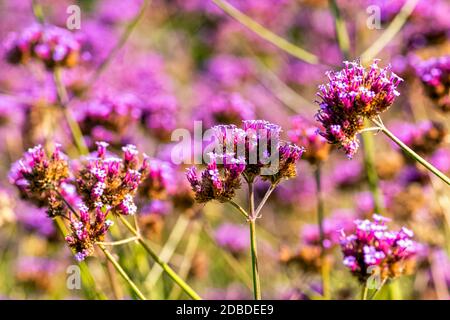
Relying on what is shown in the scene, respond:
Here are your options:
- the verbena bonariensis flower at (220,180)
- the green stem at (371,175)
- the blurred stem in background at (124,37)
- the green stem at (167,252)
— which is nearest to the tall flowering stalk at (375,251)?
the verbena bonariensis flower at (220,180)

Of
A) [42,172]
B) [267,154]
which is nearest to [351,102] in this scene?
[267,154]

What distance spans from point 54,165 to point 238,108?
6.62 ft

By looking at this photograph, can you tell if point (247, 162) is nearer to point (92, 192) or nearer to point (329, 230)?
point (92, 192)

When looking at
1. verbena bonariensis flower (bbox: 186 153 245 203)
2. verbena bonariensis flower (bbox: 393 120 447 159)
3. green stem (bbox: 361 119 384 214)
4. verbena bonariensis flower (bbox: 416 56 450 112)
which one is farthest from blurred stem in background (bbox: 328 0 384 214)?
verbena bonariensis flower (bbox: 186 153 245 203)

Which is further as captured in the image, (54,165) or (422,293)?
(422,293)

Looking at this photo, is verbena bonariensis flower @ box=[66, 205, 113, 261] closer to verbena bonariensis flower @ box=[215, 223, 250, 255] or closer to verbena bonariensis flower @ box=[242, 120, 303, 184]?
verbena bonariensis flower @ box=[242, 120, 303, 184]

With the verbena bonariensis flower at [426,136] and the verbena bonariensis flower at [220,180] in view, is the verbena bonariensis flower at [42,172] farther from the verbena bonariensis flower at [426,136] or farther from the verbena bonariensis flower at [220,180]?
the verbena bonariensis flower at [426,136]

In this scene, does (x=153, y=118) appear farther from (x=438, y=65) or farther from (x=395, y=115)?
(x=395, y=115)

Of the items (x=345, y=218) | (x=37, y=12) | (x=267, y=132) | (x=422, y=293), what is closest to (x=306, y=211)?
(x=345, y=218)

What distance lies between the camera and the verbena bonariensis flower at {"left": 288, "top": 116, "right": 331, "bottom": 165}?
3.32 m

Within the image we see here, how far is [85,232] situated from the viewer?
2.22m

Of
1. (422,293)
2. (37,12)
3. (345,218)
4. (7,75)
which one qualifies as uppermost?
(7,75)

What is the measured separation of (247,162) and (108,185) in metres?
0.55

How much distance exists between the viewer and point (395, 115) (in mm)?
6898
